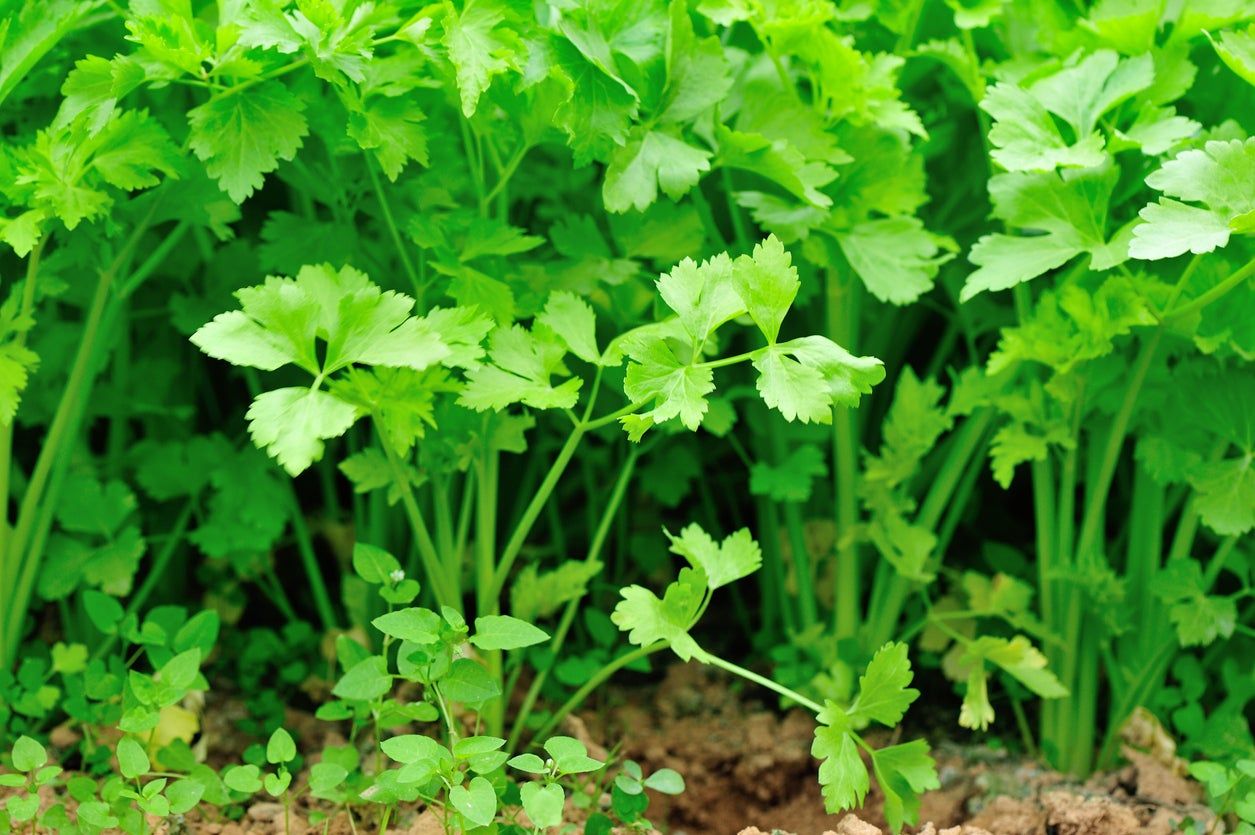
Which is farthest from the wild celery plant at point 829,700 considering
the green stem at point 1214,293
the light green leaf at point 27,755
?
the light green leaf at point 27,755

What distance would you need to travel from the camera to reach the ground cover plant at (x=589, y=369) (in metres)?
1.05

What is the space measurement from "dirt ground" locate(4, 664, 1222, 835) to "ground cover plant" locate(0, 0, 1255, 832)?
0.03 meters

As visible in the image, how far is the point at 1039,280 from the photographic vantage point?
4.75ft

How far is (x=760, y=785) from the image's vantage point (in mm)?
1384

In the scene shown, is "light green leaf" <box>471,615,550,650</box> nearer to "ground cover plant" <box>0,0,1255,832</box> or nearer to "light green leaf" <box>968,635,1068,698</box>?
"ground cover plant" <box>0,0,1255,832</box>

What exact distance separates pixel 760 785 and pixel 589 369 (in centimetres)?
52

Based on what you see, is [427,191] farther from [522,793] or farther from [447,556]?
[522,793]

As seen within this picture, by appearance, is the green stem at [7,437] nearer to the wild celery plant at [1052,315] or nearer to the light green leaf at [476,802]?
the light green leaf at [476,802]

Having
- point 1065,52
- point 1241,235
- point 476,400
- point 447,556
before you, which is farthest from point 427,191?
point 1241,235

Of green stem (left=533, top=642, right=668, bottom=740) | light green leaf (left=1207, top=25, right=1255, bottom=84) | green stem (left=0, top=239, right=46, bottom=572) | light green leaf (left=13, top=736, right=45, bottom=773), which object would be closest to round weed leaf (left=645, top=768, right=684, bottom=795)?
green stem (left=533, top=642, right=668, bottom=740)

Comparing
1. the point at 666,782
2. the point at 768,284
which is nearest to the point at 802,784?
the point at 666,782

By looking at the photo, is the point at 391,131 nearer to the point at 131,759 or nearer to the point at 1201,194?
the point at 131,759

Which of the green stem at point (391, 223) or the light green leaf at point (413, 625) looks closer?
the light green leaf at point (413, 625)

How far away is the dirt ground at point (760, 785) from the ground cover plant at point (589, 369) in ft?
0.10
